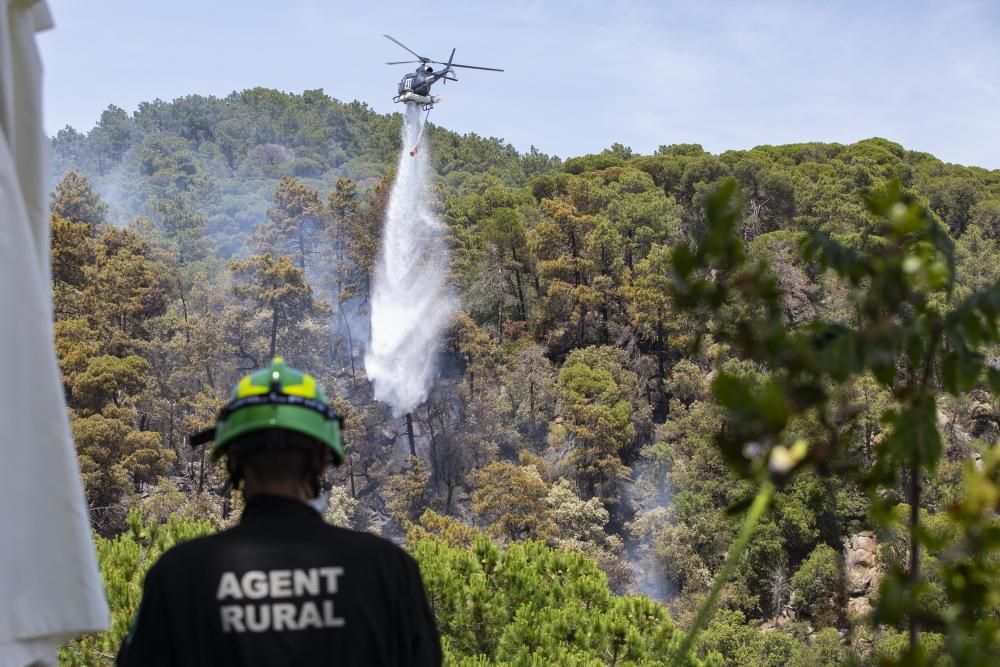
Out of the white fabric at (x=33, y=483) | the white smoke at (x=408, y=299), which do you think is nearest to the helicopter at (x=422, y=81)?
the white smoke at (x=408, y=299)

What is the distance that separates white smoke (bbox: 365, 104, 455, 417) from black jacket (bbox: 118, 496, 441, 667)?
4313cm

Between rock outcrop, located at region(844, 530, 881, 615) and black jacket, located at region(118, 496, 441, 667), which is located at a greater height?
black jacket, located at region(118, 496, 441, 667)

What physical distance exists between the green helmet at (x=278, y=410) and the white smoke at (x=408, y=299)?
4307 cm

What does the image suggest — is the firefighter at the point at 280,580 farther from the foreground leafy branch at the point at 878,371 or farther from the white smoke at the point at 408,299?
the white smoke at the point at 408,299

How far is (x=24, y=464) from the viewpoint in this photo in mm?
1747

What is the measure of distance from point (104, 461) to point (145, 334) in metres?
10.1

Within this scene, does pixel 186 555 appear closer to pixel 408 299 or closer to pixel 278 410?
pixel 278 410

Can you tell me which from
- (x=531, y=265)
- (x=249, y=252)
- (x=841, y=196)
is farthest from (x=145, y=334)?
(x=841, y=196)

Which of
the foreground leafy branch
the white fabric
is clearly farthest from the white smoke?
the foreground leafy branch

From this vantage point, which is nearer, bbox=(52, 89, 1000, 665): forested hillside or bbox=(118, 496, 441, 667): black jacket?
bbox=(118, 496, 441, 667): black jacket

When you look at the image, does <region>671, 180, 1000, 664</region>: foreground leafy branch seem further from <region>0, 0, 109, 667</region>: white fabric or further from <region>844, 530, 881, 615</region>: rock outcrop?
<region>844, 530, 881, 615</region>: rock outcrop

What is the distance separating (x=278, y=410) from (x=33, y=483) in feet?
1.21

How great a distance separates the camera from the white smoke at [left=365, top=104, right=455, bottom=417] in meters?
46.2

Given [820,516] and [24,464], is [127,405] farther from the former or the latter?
[24,464]
